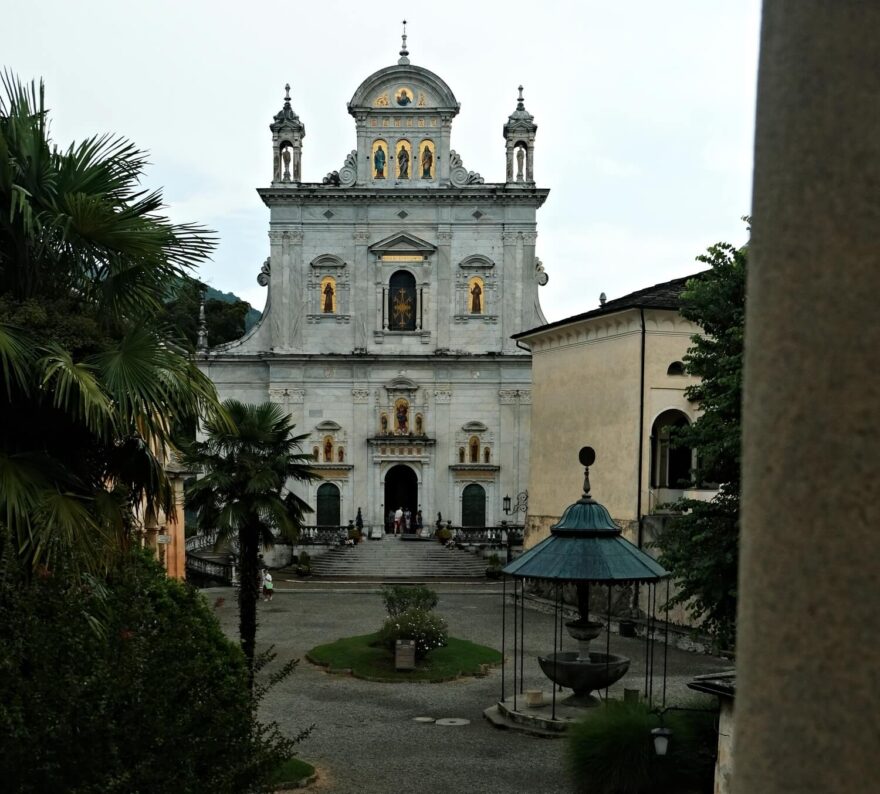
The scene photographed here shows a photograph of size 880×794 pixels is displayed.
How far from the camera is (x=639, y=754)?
39.1 feet

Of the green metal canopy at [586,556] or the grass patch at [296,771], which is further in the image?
the green metal canopy at [586,556]

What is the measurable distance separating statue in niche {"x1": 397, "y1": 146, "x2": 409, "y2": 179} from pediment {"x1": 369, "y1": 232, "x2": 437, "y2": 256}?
109 inches

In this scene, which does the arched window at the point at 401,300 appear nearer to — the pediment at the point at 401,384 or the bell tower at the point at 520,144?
the pediment at the point at 401,384

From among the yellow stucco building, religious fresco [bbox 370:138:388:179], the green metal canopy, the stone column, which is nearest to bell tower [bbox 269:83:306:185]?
religious fresco [bbox 370:138:388:179]

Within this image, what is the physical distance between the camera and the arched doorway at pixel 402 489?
166ft

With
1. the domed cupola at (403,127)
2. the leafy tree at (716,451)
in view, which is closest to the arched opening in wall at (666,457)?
the leafy tree at (716,451)

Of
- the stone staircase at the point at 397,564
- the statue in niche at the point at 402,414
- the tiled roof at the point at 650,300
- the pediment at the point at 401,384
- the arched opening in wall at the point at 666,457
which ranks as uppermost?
the tiled roof at the point at 650,300

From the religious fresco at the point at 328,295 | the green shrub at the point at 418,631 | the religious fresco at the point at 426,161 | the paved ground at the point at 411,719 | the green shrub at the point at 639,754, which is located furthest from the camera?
the religious fresco at the point at 328,295

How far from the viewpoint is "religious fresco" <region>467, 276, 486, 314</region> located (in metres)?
50.4

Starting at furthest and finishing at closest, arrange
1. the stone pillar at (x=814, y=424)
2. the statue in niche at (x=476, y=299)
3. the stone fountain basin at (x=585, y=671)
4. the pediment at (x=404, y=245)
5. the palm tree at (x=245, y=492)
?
the statue in niche at (x=476, y=299) → the pediment at (x=404, y=245) → the palm tree at (x=245, y=492) → the stone fountain basin at (x=585, y=671) → the stone pillar at (x=814, y=424)

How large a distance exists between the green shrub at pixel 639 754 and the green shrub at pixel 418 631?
1048 cm

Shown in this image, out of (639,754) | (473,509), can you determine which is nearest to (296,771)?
(639,754)

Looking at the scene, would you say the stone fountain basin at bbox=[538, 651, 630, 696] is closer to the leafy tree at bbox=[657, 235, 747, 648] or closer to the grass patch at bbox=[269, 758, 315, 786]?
the leafy tree at bbox=[657, 235, 747, 648]

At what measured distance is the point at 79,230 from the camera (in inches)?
343
